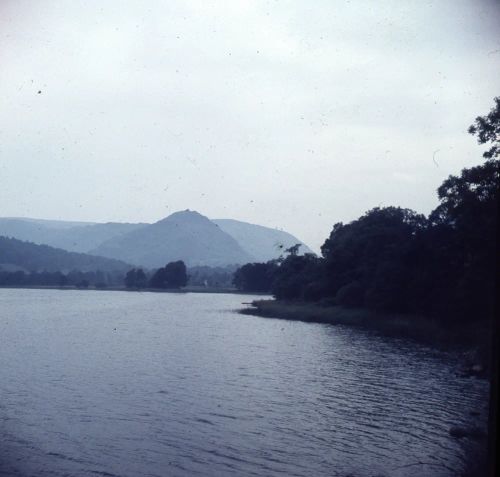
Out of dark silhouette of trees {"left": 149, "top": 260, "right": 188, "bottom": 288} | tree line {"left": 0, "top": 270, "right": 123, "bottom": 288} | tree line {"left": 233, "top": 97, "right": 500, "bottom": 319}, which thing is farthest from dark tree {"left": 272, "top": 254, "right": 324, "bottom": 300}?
tree line {"left": 0, "top": 270, "right": 123, "bottom": 288}

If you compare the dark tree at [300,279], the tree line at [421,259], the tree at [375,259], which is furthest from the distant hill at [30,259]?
the tree at [375,259]

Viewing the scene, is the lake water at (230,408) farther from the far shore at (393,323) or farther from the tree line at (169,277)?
the tree line at (169,277)

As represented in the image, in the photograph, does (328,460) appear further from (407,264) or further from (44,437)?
(407,264)

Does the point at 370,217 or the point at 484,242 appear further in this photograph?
the point at 370,217

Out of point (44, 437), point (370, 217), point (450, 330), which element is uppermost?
point (370, 217)

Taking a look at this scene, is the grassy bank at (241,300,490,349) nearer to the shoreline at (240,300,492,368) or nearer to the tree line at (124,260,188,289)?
the shoreline at (240,300,492,368)

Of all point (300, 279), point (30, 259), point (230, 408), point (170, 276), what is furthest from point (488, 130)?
point (30, 259)

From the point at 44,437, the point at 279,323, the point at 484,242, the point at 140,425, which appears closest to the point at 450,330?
the point at 484,242

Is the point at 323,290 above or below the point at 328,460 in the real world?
above
